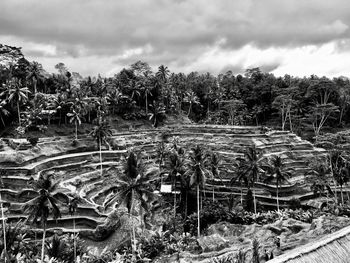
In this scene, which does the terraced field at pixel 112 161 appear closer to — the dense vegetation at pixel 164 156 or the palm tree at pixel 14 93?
the dense vegetation at pixel 164 156

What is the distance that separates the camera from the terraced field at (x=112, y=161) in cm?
4228

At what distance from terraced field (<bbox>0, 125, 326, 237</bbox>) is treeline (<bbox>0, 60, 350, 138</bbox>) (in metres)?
7.69

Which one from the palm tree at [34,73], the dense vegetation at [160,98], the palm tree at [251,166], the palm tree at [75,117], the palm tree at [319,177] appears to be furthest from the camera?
the palm tree at [34,73]

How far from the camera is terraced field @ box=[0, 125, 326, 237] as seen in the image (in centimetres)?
4228

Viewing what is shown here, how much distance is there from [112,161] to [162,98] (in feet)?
90.8

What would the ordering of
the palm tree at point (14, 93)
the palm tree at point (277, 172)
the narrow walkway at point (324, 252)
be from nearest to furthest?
the narrow walkway at point (324, 252) < the palm tree at point (277, 172) < the palm tree at point (14, 93)

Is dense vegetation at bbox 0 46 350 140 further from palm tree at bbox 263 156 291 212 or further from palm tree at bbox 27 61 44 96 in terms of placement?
palm tree at bbox 263 156 291 212

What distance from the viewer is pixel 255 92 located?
95.2m

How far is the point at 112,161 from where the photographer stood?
58031 millimetres

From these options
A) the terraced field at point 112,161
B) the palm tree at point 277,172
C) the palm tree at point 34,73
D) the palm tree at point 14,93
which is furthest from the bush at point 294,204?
the palm tree at point 34,73

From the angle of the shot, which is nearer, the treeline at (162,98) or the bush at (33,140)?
the bush at (33,140)

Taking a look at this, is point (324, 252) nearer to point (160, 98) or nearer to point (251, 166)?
point (251, 166)

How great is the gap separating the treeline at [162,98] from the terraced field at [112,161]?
7691 millimetres

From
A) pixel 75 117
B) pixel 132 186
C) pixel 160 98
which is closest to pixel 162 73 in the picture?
pixel 160 98
